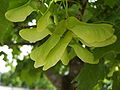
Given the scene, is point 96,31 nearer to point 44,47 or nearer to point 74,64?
point 44,47

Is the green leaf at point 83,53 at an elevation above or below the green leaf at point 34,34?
below

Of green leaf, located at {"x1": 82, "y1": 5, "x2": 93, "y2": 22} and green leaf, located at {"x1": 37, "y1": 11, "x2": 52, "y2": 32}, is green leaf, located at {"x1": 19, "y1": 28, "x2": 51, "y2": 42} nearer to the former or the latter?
green leaf, located at {"x1": 37, "y1": 11, "x2": 52, "y2": 32}

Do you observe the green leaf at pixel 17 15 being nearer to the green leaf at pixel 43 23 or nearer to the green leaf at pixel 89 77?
the green leaf at pixel 43 23

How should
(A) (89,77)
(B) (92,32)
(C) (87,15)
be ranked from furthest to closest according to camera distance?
(C) (87,15) < (A) (89,77) < (B) (92,32)

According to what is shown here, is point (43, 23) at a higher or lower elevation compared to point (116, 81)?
higher

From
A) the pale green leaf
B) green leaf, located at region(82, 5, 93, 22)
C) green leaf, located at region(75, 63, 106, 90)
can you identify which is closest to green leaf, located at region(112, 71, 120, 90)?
green leaf, located at region(75, 63, 106, 90)

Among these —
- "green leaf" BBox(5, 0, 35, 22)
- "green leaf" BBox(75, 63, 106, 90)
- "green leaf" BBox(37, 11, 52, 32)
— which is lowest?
"green leaf" BBox(75, 63, 106, 90)

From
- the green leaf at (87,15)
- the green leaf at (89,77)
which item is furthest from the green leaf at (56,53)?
the green leaf at (87,15)

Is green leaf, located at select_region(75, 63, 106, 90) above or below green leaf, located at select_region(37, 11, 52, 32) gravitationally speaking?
below

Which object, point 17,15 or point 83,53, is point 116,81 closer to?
point 83,53

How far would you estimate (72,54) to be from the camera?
75 centimetres

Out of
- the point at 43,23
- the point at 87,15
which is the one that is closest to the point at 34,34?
the point at 43,23

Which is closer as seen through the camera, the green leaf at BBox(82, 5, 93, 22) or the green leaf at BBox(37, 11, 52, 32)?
the green leaf at BBox(37, 11, 52, 32)

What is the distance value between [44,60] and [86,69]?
12.8 inches
